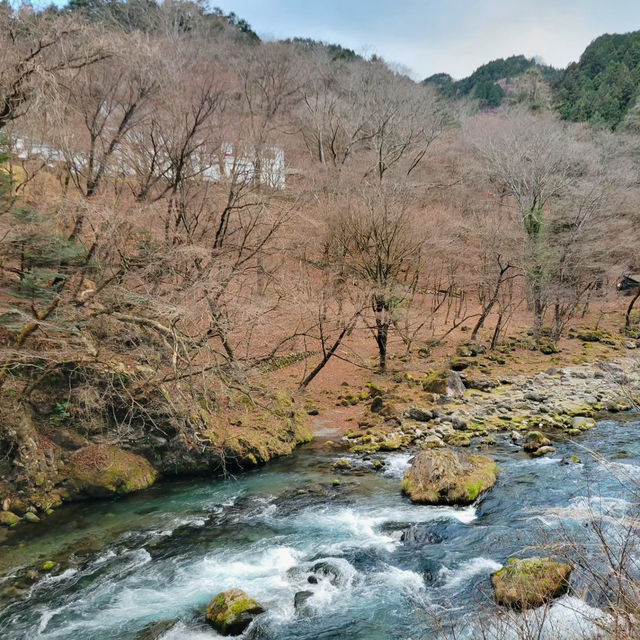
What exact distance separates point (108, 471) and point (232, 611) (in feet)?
15.4

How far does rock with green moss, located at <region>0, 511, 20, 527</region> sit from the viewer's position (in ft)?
26.2

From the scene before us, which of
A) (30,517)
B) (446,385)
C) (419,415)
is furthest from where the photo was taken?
(446,385)

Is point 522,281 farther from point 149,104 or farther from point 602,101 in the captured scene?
point 602,101

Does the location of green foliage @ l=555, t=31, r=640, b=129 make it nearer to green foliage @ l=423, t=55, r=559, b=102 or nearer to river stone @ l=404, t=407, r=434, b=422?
green foliage @ l=423, t=55, r=559, b=102

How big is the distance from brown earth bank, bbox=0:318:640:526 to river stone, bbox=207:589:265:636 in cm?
377

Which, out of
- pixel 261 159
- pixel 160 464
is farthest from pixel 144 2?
pixel 160 464

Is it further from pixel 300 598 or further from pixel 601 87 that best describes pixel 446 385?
pixel 601 87

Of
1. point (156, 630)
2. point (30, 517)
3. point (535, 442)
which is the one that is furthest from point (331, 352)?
point (156, 630)

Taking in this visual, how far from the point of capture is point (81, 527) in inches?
318

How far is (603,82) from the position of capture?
45438mm

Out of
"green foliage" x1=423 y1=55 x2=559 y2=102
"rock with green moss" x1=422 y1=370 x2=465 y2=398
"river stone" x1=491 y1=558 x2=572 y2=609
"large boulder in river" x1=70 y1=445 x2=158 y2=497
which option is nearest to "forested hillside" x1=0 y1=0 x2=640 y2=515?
"large boulder in river" x1=70 y1=445 x2=158 y2=497

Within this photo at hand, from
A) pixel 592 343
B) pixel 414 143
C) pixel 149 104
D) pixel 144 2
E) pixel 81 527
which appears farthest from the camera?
pixel 144 2

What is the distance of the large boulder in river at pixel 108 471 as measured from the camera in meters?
9.05

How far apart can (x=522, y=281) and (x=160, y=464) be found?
1790 centimetres
